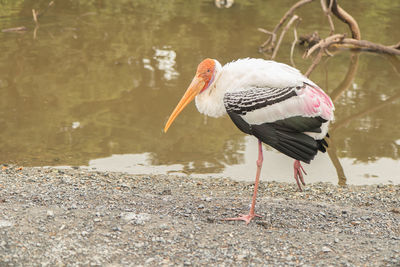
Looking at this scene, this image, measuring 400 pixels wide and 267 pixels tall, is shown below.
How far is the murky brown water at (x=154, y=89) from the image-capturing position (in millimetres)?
7910

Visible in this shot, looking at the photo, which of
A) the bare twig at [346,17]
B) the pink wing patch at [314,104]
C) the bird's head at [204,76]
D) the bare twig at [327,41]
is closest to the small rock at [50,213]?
the bird's head at [204,76]

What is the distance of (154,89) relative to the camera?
33.6 ft

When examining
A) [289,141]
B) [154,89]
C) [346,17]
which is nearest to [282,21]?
[346,17]

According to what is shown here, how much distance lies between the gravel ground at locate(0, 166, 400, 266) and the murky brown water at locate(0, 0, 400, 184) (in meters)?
0.98

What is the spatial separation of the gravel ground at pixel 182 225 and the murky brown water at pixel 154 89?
0.98 metres

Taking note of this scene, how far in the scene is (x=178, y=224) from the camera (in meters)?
5.04

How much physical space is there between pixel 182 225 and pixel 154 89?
5.48 metres

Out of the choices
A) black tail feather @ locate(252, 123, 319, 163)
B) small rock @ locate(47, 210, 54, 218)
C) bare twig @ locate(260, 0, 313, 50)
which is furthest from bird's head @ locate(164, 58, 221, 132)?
bare twig @ locate(260, 0, 313, 50)

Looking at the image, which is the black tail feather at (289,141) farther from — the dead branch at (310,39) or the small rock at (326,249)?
the dead branch at (310,39)

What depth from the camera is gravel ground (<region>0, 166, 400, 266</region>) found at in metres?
4.50

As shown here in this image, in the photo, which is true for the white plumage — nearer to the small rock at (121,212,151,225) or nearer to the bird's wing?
the bird's wing

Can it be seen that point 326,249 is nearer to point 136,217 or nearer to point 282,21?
point 136,217

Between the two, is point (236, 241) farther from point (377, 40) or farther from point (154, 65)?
point (377, 40)

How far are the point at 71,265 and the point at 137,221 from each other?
32.5 inches
